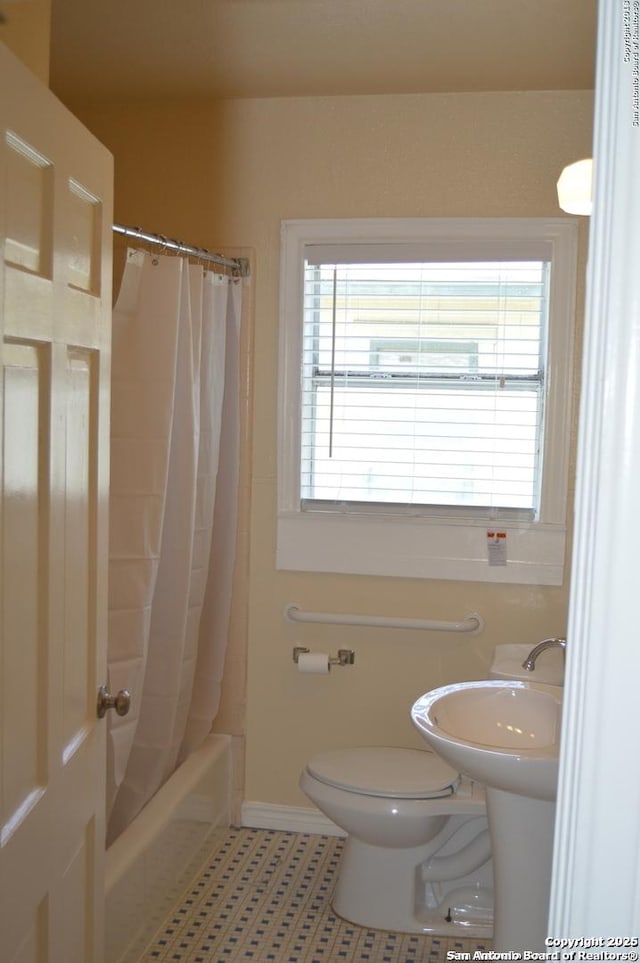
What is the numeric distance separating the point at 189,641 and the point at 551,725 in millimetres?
1274

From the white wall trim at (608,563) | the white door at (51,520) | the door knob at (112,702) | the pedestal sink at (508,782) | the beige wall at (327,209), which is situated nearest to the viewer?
the white wall trim at (608,563)

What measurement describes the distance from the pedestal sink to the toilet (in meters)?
0.29

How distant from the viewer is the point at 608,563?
0.85 m

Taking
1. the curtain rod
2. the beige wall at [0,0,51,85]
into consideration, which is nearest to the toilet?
the curtain rod

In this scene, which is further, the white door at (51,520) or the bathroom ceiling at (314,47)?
the bathroom ceiling at (314,47)

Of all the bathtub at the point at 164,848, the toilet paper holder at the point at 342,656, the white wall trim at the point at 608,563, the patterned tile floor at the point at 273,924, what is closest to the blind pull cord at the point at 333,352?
the toilet paper holder at the point at 342,656

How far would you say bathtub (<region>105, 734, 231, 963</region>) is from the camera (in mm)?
2406

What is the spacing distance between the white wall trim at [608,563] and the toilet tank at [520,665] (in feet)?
5.40

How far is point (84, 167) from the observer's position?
1609 mm

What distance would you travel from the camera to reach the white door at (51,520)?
4.33 feet

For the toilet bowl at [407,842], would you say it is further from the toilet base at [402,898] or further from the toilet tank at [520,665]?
the toilet tank at [520,665]

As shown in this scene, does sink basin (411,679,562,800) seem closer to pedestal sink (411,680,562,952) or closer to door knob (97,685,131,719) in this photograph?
pedestal sink (411,680,562,952)

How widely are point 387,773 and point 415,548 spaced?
30.0 inches

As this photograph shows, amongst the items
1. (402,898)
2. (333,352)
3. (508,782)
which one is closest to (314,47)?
(333,352)
